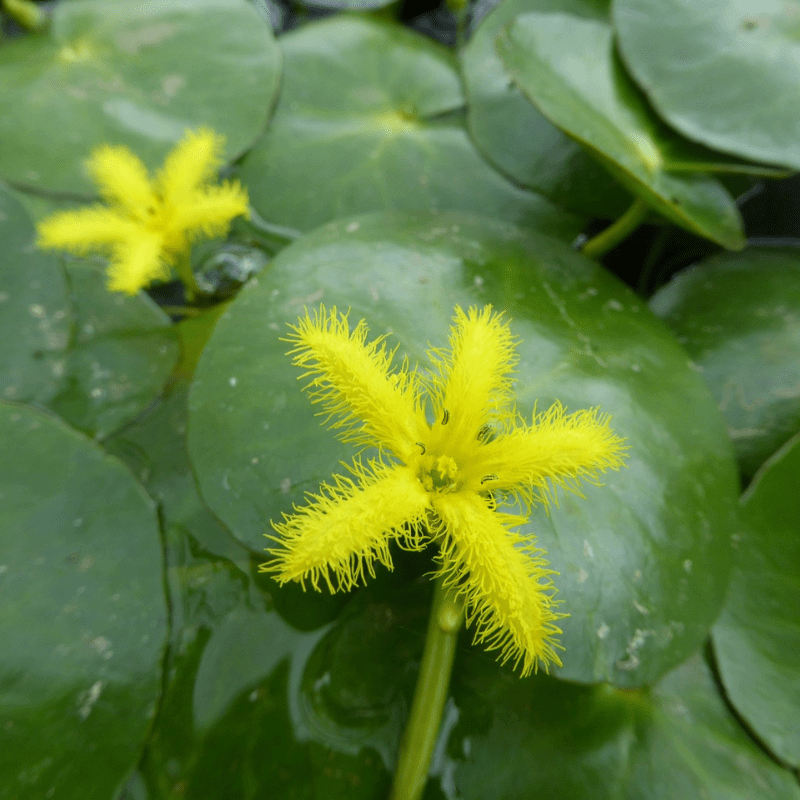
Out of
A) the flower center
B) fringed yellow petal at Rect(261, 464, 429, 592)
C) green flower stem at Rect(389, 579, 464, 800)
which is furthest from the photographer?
green flower stem at Rect(389, 579, 464, 800)

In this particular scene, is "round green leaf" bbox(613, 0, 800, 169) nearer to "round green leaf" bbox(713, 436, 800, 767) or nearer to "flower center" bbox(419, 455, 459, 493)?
"round green leaf" bbox(713, 436, 800, 767)

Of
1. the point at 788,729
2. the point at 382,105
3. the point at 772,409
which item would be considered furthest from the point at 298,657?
the point at 382,105

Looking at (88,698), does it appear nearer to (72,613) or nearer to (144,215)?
(72,613)

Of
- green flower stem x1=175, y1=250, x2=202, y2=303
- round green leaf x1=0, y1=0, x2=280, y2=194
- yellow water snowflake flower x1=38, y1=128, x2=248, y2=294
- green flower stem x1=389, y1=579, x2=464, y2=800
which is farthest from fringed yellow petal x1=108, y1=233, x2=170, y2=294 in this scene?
green flower stem x1=389, y1=579, x2=464, y2=800

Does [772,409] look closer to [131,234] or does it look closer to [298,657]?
[298,657]

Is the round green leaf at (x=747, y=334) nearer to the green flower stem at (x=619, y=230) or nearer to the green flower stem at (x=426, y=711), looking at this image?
the green flower stem at (x=619, y=230)

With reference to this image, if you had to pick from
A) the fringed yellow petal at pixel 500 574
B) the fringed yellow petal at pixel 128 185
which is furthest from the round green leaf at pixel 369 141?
the fringed yellow petal at pixel 500 574
